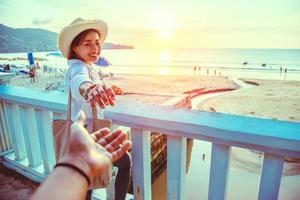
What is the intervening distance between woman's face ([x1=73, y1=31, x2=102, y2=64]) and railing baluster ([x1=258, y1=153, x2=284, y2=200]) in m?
0.84

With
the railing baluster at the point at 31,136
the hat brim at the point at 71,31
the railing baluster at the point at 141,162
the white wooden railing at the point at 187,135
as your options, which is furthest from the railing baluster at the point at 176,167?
the railing baluster at the point at 31,136

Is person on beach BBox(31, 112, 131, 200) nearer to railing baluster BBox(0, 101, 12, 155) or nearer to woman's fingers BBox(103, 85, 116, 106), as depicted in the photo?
woman's fingers BBox(103, 85, 116, 106)

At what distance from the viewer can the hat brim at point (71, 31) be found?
3.20 ft

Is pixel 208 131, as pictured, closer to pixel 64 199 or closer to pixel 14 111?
pixel 64 199

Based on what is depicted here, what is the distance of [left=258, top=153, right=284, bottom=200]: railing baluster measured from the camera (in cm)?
77

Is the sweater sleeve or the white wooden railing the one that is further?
the sweater sleeve

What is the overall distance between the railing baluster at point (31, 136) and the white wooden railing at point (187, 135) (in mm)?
95

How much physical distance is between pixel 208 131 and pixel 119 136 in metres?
0.36

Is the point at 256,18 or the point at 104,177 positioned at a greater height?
the point at 256,18

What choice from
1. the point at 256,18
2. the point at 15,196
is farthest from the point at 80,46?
the point at 256,18

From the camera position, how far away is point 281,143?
71 cm

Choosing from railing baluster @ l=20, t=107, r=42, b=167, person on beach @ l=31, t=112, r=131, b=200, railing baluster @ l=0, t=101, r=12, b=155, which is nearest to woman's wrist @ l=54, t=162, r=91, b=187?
person on beach @ l=31, t=112, r=131, b=200

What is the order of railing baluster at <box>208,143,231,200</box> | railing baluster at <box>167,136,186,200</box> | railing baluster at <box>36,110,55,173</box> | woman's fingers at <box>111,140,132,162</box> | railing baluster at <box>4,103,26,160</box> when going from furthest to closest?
railing baluster at <box>4,103,26,160</box>, railing baluster at <box>36,110,55,173</box>, railing baluster at <box>167,136,186,200</box>, railing baluster at <box>208,143,231,200</box>, woman's fingers at <box>111,140,132,162</box>

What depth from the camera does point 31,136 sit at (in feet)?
5.35
